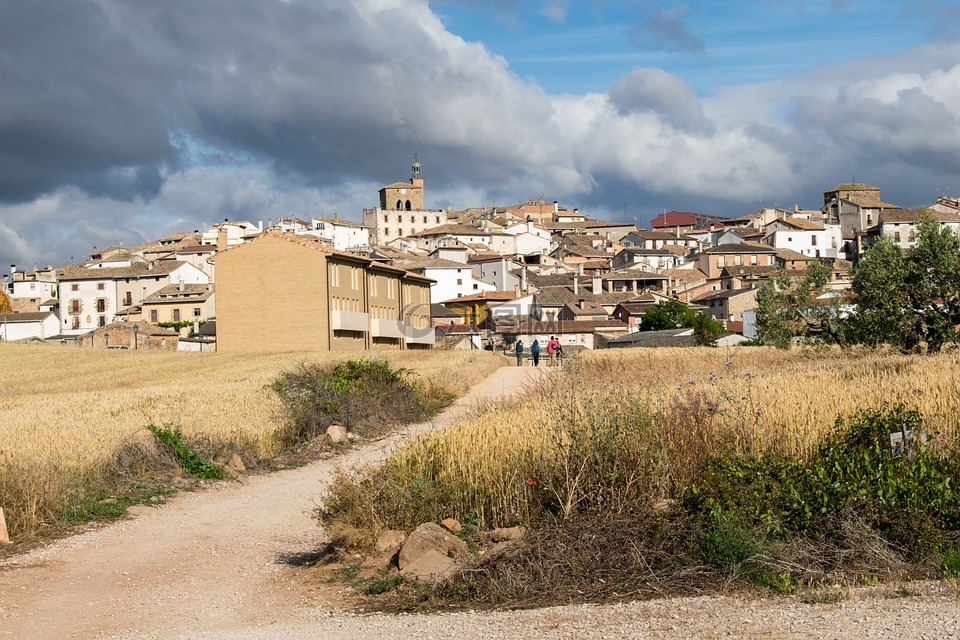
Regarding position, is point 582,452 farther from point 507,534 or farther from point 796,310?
point 796,310

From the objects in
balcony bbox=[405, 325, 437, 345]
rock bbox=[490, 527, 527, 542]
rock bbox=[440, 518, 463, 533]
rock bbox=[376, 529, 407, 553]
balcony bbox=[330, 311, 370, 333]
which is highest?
balcony bbox=[330, 311, 370, 333]

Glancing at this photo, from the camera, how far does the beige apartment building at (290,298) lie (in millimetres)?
62062

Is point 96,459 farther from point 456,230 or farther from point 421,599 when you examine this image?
point 456,230

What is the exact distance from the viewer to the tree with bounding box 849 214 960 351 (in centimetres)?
3291

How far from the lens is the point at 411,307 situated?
79.2m

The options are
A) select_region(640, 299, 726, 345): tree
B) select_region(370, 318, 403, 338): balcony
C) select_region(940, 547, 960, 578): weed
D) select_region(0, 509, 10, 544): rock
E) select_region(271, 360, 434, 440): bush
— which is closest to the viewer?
select_region(940, 547, 960, 578): weed

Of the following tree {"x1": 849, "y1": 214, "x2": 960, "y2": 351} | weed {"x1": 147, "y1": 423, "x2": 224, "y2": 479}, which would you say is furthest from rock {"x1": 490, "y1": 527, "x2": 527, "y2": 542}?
tree {"x1": 849, "y1": 214, "x2": 960, "y2": 351}

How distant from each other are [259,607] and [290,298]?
55575 millimetres

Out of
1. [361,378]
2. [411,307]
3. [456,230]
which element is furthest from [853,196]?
[361,378]

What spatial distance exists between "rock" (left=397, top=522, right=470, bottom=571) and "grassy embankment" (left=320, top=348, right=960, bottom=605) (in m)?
0.59

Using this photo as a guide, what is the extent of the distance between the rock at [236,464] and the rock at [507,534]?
8297 mm

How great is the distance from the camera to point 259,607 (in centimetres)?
848

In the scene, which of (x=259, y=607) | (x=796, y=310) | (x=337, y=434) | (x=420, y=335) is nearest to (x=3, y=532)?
(x=259, y=607)

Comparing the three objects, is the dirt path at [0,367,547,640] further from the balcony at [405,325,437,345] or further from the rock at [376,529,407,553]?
the balcony at [405,325,437,345]
